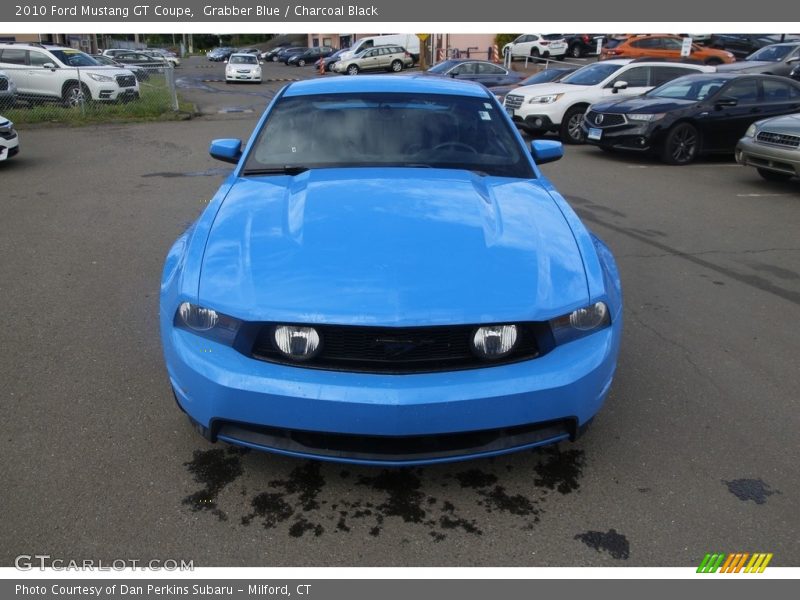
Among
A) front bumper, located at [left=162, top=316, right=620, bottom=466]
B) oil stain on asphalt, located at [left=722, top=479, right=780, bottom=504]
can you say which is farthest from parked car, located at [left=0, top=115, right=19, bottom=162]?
oil stain on asphalt, located at [left=722, top=479, right=780, bottom=504]

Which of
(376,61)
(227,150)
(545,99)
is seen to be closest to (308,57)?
(376,61)

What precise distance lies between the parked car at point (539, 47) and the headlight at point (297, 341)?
122ft

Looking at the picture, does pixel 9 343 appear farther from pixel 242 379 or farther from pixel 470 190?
pixel 470 190

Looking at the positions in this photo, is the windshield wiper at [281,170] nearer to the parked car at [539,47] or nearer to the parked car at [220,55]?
the parked car at [539,47]

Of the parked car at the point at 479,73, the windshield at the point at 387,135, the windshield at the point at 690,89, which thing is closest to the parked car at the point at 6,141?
the windshield at the point at 387,135

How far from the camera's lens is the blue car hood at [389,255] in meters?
2.51

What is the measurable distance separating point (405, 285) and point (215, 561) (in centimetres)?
124

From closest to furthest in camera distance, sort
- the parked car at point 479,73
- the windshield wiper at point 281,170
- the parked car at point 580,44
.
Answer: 1. the windshield wiper at point 281,170
2. the parked car at point 479,73
3. the parked car at point 580,44

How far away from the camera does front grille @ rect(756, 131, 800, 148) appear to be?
28.3 ft

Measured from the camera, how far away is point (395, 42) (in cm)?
4278

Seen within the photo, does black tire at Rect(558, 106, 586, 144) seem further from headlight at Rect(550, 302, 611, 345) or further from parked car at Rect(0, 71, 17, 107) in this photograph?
parked car at Rect(0, 71, 17, 107)

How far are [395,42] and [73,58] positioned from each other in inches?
1094

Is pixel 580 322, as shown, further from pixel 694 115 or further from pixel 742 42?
pixel 742 42

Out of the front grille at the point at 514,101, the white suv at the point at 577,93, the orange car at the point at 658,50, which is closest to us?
the white suv at the point at 577,93
